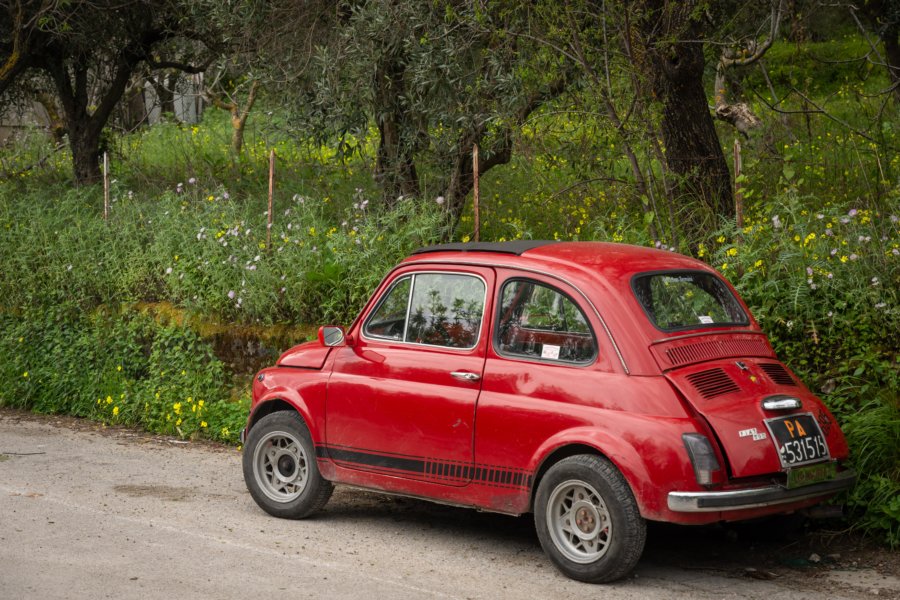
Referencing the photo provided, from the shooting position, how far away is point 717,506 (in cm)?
598

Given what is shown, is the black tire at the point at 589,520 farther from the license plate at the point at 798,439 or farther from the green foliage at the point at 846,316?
the green foliage at the point at 846,316

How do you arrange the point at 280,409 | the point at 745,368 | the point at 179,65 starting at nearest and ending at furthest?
the point at 745,368
the point at 280,409
the point at 179,65

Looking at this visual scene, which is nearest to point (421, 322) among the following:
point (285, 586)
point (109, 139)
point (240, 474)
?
point (285, 586)

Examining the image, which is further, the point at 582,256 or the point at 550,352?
the point at 582,256

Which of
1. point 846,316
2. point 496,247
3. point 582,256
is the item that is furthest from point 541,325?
point 846,316

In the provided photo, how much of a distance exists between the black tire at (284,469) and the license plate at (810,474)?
309 cm

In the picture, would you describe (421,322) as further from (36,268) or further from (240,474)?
(36,268)

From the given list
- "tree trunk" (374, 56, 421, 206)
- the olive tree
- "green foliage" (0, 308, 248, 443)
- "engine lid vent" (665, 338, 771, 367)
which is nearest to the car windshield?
"engine lid vent" (665, 338, 771, 367)

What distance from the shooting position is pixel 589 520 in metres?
6.38

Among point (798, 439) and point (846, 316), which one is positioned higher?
point (846, 316)

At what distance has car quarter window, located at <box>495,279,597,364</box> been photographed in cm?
664

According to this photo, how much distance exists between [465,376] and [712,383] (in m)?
1.46

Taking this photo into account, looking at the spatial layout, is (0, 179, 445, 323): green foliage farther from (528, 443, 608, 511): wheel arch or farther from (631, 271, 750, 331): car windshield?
(528, 443, 608, 511): wheel arch

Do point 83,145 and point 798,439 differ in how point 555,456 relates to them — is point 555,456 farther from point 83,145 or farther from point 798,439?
point 83,145
